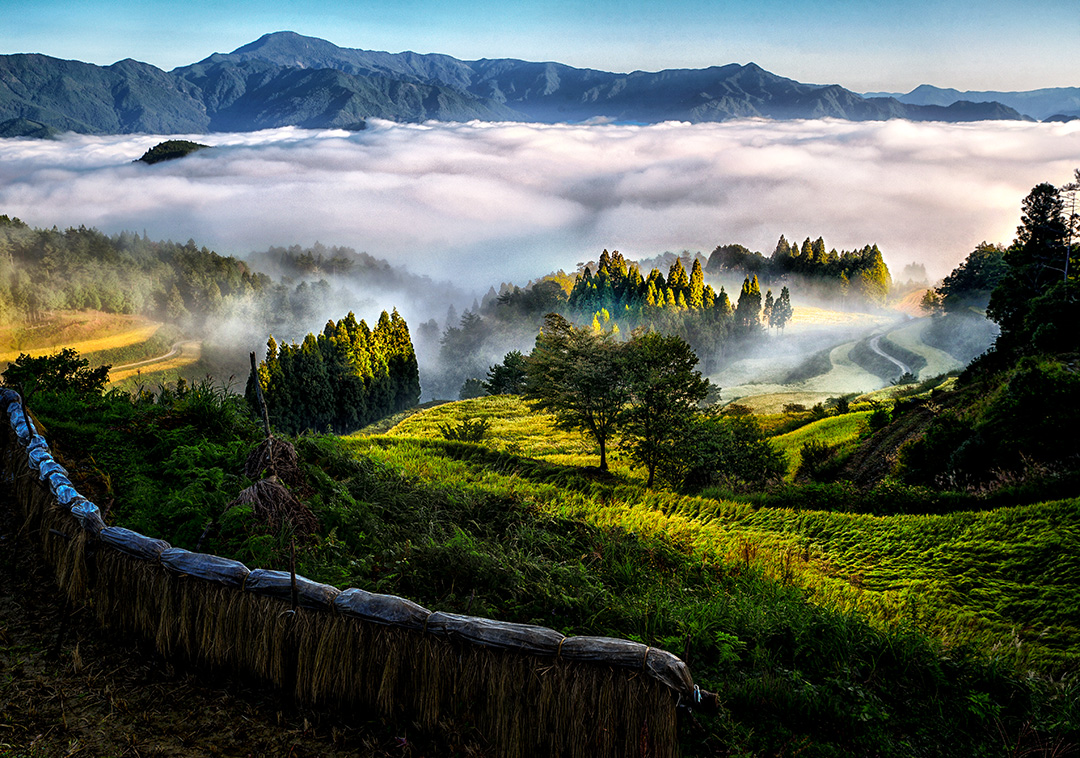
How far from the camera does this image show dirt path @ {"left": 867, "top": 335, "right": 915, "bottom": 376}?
7531 cm

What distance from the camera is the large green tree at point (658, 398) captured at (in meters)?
19.5

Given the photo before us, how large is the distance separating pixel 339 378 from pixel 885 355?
66.4 m

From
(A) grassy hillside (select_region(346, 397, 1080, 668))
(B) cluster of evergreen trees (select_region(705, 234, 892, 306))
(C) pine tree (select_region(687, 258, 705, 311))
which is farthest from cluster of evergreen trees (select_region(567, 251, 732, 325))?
(A) grassy hillside (select_region(346, 397, 1080, 668))

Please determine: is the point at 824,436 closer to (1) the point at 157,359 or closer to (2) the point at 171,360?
(2) the point at 171,360

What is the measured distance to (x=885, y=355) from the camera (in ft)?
264

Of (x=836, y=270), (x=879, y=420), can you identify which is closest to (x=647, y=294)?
(x=836, y=270)

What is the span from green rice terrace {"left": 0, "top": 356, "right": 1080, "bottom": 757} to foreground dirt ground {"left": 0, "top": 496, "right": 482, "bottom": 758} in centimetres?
13

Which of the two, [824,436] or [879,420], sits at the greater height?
[879,420]

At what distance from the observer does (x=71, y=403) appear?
10602 mm

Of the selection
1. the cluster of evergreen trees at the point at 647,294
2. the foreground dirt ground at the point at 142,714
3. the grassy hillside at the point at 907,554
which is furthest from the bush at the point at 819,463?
the cluster of evergreen trees at the point at 647,294

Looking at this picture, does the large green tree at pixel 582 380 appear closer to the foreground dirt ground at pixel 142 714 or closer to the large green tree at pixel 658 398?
the large green tree at pixel 658 398

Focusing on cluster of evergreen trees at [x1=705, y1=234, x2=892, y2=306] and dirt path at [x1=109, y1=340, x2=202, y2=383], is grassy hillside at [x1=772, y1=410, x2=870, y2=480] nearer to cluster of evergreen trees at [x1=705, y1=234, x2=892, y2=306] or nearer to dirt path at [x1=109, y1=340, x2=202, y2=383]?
cluster of evergreen trees at [x1=705, y1=234, x2=892, y2=306]

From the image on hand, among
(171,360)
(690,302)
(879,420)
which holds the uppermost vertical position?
(879,420)

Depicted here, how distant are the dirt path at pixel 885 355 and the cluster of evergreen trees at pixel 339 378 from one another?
185ft
